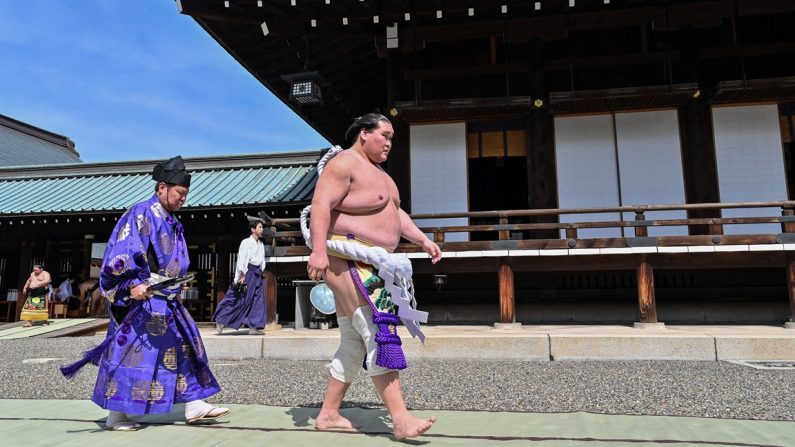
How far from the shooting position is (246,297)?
716 cm

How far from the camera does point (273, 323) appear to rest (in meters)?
7.66

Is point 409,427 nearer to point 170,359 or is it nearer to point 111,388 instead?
point 170,359

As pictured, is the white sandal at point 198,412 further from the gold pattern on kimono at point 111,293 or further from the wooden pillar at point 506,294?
the wooden pillar at point 506,294

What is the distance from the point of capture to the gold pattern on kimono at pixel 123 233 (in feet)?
8.70

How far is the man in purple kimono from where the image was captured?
254 cm

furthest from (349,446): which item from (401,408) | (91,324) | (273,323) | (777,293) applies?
(91,324)

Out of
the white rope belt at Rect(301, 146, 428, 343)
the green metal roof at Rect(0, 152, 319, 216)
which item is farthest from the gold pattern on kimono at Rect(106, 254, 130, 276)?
the green metal roof at Rect(0, 152, 319, 216)

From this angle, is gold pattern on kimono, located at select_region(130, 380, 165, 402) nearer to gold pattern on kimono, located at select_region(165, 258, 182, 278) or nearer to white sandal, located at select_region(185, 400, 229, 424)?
white sandal, located at select_region(185, 400, 229, 424)

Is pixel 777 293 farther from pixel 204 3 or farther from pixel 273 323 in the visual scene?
pixel 204 3

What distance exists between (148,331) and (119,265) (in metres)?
0.36

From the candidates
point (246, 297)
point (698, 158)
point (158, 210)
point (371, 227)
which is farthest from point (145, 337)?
point (698, 158)

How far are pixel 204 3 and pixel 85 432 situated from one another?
7.05m

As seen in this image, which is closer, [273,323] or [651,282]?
[651,282]

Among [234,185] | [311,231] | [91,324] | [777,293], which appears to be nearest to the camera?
[311,231]
